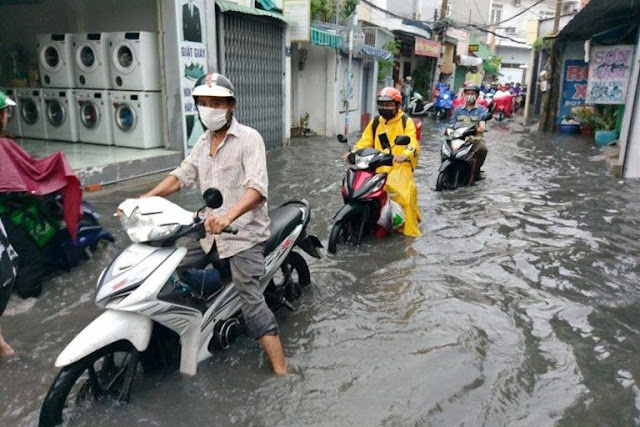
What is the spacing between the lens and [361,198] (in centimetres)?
509

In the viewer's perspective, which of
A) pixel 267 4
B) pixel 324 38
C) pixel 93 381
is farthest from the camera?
pixel 324 38

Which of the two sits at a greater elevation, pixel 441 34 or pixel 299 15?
pixel 441 34

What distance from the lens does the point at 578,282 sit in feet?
14.7

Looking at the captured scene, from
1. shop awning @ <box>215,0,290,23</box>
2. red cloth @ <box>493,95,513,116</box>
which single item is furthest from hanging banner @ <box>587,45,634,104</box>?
red cloth @ <box>493,95,513,116</box>

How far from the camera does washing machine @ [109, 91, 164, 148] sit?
8336 millimetres

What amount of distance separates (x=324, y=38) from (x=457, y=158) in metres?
6.11

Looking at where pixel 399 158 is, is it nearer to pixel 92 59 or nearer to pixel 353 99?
pixel 92 59

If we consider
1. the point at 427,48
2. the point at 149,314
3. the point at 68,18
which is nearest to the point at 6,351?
the point at 149,314

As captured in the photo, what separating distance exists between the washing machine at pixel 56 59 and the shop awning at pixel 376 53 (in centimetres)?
867

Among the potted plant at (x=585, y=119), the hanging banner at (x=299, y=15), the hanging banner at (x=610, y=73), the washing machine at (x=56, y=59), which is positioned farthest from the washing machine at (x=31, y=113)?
the potted plant at (x=585, y=119)

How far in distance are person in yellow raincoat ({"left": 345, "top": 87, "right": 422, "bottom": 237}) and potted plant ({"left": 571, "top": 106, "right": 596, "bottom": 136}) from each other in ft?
40.5

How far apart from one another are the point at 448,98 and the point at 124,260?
19386 mm

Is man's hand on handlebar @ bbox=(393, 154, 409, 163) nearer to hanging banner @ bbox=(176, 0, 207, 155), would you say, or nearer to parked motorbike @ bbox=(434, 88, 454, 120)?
hanging banner @ bbox=(176, 0, 207, 155)

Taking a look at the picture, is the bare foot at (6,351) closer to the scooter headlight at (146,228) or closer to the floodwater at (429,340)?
the floodwater at (429,340)
